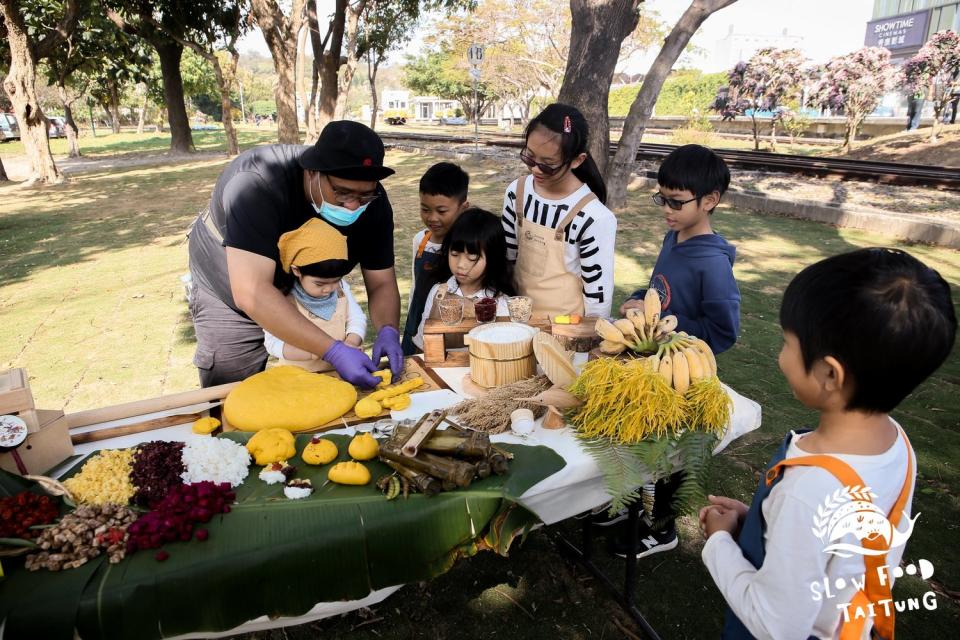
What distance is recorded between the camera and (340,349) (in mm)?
2164

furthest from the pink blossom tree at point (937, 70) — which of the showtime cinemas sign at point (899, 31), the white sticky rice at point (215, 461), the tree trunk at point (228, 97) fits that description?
the showtime cinemas sign at point (899, 31)

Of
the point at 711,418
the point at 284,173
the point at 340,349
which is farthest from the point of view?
the point at 284,173

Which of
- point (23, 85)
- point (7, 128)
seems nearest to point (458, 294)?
point (23, 85)

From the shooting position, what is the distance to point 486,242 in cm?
277

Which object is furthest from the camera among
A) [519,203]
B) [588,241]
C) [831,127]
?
[831,127]

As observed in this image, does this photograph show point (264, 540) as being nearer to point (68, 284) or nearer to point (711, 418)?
point (711, 418)

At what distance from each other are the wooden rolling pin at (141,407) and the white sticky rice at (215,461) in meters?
0.43

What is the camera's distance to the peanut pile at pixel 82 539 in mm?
1266

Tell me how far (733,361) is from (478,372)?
11.0ft

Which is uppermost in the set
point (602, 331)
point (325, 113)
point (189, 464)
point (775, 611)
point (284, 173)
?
point (325, 113)

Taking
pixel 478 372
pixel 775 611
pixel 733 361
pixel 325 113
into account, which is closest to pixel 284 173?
pixel 478 372

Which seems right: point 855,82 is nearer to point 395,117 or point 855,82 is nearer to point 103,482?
point 103,482

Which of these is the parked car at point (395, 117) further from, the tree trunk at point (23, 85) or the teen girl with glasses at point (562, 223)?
the teen girl with glasses at point (562, 223)

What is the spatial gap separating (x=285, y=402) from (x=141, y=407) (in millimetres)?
583
